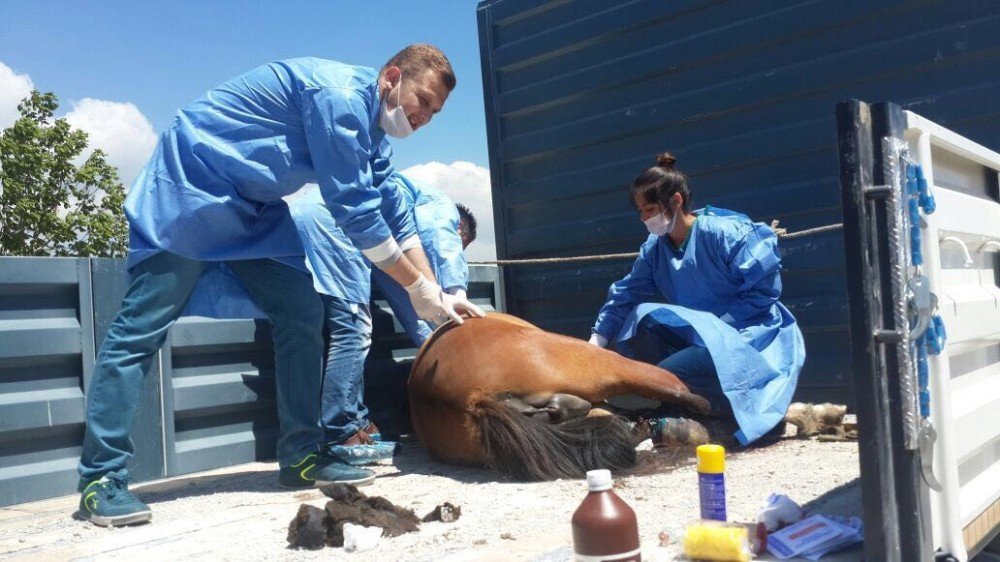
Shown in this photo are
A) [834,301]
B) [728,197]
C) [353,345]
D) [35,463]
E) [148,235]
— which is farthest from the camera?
[728,197]

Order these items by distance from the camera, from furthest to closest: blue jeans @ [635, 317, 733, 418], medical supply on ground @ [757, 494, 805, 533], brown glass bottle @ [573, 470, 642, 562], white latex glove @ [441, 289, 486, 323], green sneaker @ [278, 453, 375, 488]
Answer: white latex glove @ [441, 289, 486, 323] < blue jeans @ [635, 317, 733, 418] < green sneaker @ [278, 453, 375, 488] < medical supply on ground @ [757, 494, 805, 533] < brown glass bottle @ [573, 470, 642, 562]

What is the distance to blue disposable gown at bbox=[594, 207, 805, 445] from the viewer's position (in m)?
3.11

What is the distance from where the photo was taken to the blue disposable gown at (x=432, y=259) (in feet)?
12.5

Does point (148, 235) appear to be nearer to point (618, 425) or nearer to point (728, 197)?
point (618, 425)

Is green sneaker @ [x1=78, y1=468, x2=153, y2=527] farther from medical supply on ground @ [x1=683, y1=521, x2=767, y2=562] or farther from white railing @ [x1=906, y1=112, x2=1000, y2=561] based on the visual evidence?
white railing @ [x1=906, y1=112, x2=1000, y2=561]

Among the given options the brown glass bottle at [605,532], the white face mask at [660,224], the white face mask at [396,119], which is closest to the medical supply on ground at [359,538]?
the brown glass bottle at [605,532]

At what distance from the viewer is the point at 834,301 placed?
154 inches

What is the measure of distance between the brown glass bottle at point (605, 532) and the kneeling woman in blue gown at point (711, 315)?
1549 millimetres

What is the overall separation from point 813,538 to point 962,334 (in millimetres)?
502

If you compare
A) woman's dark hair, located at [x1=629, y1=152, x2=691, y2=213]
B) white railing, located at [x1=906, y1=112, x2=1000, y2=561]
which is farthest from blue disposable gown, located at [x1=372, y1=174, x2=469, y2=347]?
white railing, located at [x1=906, y1=112, x2=1000, y2=561]

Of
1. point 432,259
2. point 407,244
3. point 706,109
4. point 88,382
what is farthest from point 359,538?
point 706,109

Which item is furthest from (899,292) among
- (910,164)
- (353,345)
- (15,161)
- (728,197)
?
(15,161)

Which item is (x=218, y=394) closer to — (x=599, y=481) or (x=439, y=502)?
(x=439, y=502)

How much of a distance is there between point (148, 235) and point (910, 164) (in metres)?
2.14
